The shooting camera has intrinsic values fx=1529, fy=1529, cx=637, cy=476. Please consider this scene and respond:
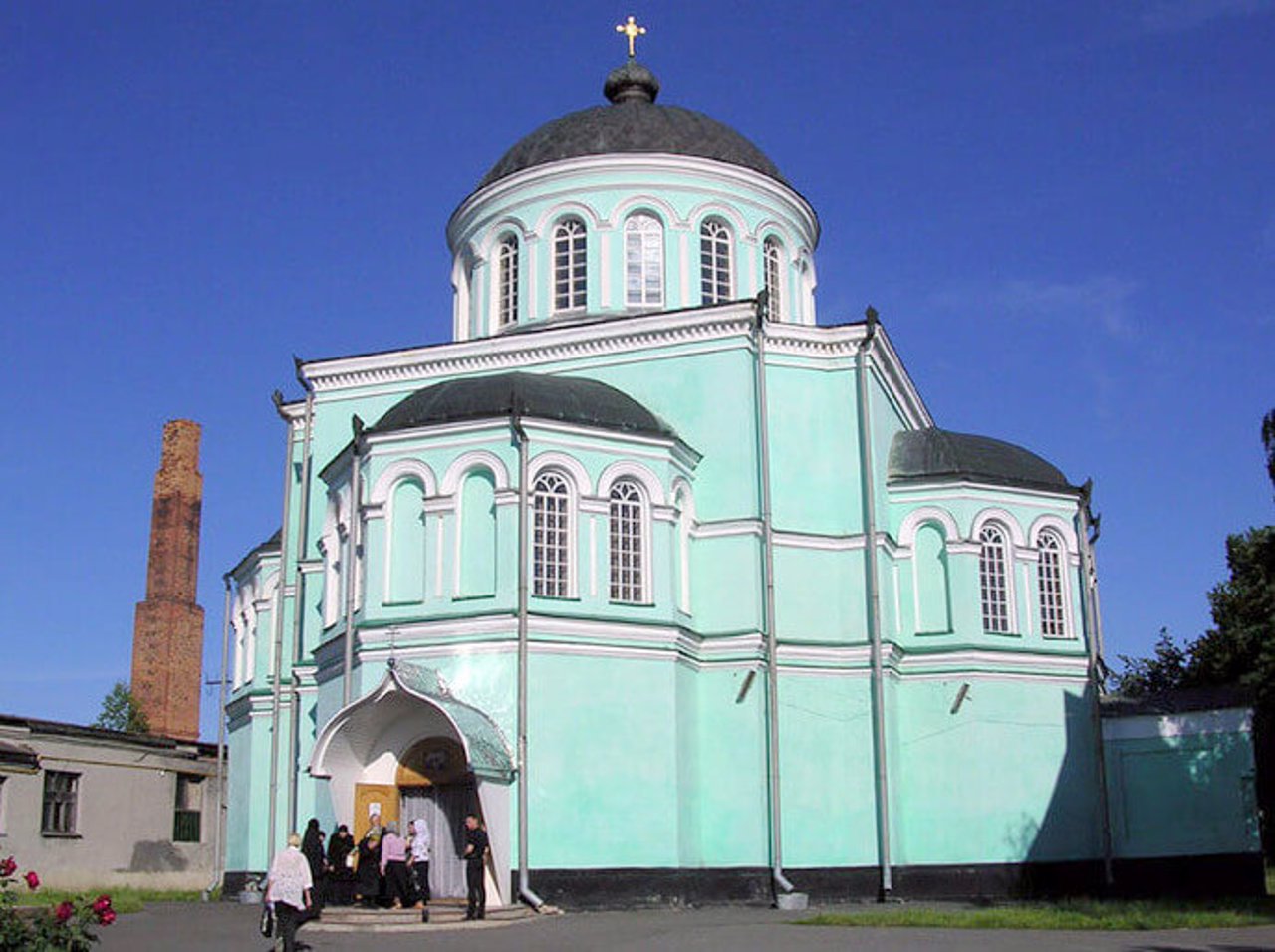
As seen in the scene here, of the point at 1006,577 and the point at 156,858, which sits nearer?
the point at 1006,577

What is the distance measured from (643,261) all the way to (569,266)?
135 cm

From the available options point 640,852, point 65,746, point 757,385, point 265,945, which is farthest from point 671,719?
point 65,746

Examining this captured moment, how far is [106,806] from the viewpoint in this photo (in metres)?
31.6

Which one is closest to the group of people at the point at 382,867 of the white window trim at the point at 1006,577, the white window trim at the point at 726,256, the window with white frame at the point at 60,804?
the white window trim at the point at 1006,577

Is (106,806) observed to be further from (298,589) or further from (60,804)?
(298,589)

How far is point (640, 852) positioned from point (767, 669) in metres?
3.44

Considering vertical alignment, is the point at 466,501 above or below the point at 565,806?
above

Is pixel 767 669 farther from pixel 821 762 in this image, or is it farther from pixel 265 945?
pixel 265 945

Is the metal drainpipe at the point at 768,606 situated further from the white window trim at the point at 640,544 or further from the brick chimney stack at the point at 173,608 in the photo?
the brick chimney stack at the point at 173,608

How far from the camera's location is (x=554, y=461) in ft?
72.4

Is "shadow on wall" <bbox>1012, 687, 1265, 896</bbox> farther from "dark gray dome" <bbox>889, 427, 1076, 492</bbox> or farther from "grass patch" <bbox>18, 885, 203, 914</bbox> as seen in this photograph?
"grass patch" <bbox>18, 885, 203, 914</bbox>

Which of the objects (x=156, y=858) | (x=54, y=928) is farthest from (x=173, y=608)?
(x=54, y=928)

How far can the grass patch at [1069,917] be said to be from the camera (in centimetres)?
1712

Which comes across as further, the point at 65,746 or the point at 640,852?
the point at 65,746
